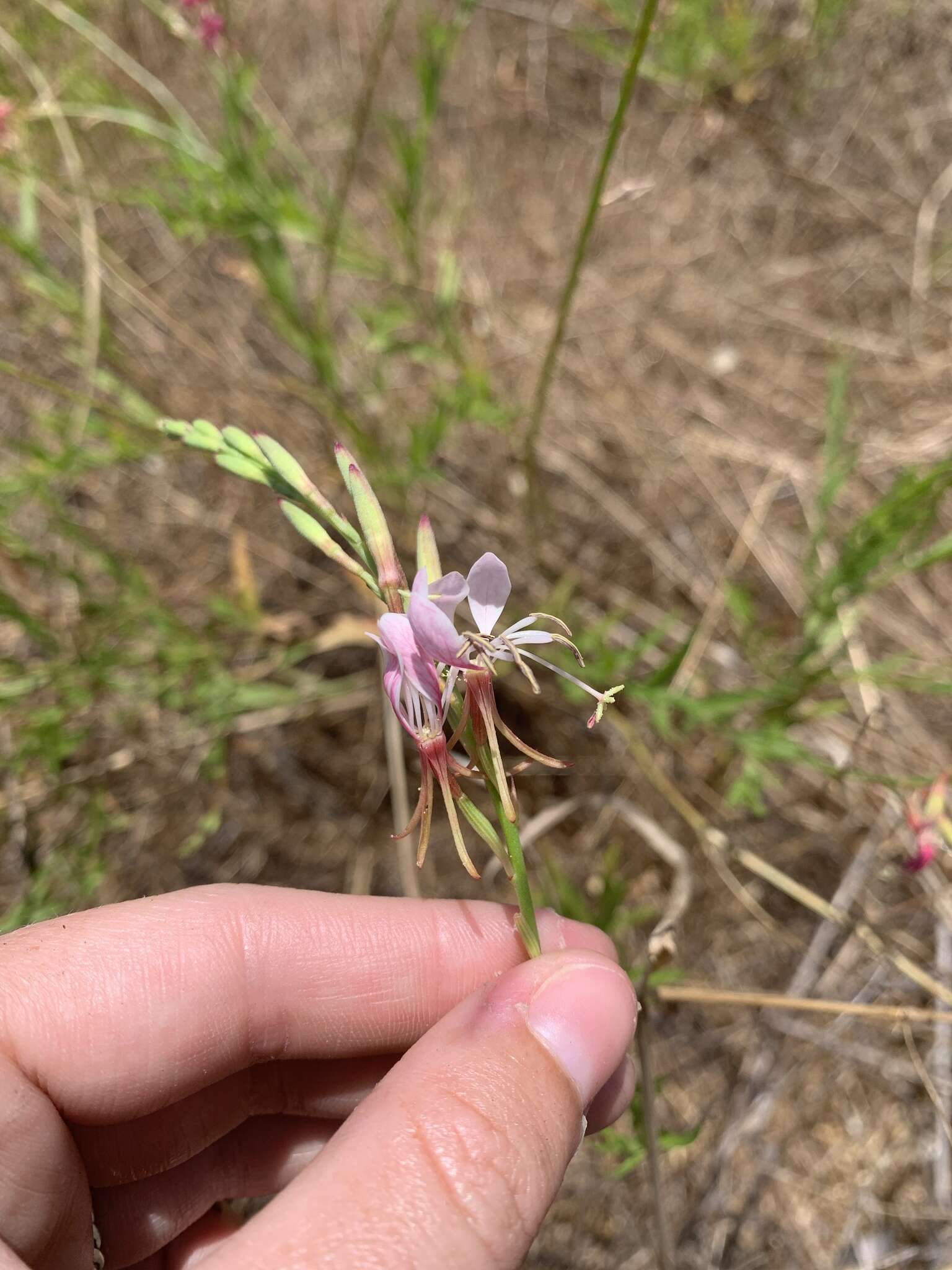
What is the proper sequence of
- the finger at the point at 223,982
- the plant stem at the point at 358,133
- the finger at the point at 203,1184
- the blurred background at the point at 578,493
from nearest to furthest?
the finger at the point at 223,982 → the finger at the point at 203,1184 → the plant stem at the point at 358,133 → the blurred background at the point at 578,493

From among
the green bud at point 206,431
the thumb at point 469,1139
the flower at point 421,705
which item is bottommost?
the thumb at point 469,1139

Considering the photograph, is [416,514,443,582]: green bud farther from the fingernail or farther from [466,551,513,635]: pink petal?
the fingernail

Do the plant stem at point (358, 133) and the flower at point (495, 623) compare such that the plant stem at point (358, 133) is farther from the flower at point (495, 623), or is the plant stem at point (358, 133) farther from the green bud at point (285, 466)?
the flower at point (495, 623)

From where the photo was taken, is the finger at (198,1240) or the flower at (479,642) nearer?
the flower at (479,642)

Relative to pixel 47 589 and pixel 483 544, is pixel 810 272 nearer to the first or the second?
pixel 483 544

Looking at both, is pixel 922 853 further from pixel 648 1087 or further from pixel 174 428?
pixel 174 428

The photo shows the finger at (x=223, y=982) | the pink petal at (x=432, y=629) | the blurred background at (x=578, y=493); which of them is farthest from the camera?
the blurred background at (x=578, y=493)

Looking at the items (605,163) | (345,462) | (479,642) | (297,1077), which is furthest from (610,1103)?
(605,163)

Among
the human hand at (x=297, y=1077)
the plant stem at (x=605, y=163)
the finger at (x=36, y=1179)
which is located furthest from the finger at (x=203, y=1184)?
the plant stem at (x=605, y=163)
